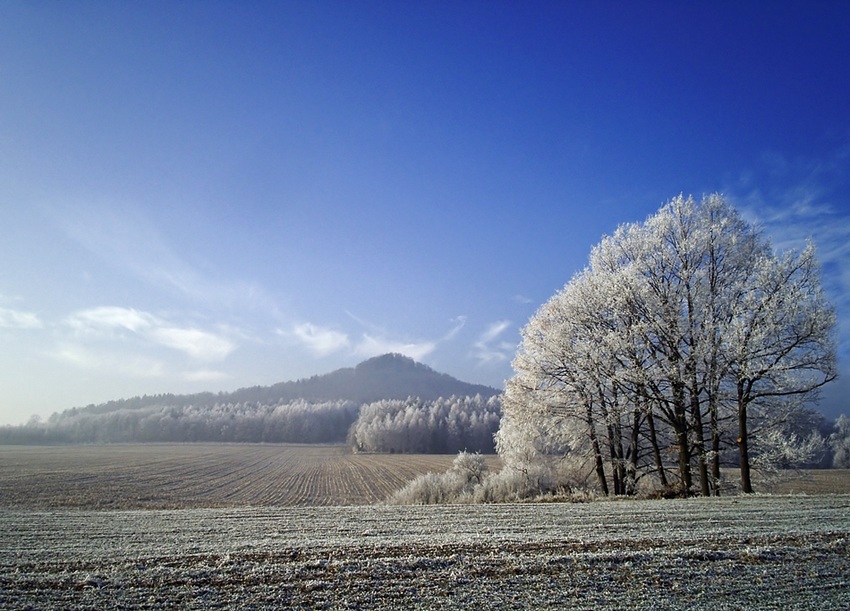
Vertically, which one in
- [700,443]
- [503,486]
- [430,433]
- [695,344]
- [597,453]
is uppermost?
[695,344]

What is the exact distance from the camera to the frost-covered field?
721 cm

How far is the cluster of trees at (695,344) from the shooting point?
17719 mm

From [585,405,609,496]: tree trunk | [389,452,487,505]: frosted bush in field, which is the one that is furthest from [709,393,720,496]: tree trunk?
[389,452,487,505]: frosted bush in field

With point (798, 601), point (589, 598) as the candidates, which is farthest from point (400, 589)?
point (798, 601)

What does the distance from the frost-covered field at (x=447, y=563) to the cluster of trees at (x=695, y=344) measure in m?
6.26

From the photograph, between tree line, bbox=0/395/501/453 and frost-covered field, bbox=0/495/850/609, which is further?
tree line, bbox=0/395/501/453

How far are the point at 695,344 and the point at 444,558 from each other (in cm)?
1505

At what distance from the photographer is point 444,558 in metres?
8.80

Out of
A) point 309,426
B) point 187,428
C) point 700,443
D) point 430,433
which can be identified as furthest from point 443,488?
point 187,428

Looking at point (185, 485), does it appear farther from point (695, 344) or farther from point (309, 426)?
point (309, 426)

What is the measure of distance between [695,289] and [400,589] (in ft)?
56.8

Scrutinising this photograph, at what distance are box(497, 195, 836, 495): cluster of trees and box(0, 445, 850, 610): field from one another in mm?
4382

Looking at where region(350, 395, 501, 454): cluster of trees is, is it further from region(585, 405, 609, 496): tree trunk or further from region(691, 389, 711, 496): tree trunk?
region(691, 389, 711, 496): tree trunk

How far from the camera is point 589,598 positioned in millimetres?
7238
